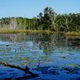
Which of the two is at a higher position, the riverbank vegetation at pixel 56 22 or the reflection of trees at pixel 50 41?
the riverbank vegetation at pixel 56 22

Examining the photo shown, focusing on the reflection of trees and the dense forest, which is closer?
the reflection of trees

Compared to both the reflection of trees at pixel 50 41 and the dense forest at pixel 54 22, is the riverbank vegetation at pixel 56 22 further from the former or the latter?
the reflection of trees at pixel 50 41

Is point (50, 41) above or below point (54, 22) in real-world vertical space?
below

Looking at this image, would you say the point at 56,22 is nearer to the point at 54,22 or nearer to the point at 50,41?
the point at 54,22

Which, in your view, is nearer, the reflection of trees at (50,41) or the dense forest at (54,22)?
the reflection of trees at (50,41)

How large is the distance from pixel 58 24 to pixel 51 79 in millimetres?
79846

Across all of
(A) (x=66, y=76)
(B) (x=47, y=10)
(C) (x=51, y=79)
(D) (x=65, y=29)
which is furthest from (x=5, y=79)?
(B) (x=47, y=10)

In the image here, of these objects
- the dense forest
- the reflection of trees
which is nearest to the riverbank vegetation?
the dense forest

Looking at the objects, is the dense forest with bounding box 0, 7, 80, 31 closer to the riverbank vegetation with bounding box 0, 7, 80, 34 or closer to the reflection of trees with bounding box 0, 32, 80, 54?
the riverbank vegetation with bounding box 0, 7, 80, 34

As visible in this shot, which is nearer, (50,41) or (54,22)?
(50,41)

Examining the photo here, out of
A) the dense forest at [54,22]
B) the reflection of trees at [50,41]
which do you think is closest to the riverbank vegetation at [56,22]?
the dense forest at [54,22]

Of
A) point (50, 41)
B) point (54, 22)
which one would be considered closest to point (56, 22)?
point (54, 22)

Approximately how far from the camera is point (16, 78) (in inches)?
565

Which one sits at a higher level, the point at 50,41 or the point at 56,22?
the point at 56,22
